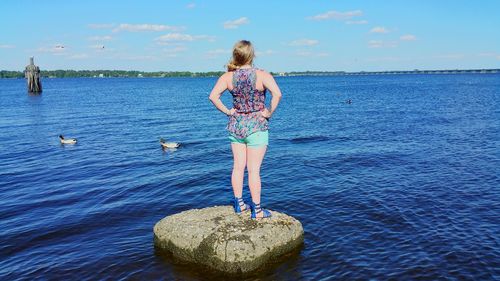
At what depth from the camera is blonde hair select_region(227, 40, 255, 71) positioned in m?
7.33

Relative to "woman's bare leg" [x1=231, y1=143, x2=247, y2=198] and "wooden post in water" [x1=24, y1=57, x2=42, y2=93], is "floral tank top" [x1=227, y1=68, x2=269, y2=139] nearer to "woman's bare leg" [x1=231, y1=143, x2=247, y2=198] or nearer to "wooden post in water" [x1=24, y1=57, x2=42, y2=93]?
"woman's bare leg" [x1=231, y1=143, x2=247, y2=198]

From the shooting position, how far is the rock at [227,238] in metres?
Answer: 7.85

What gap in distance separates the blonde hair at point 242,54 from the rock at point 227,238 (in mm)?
3259

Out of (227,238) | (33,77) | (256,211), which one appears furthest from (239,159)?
(33,77)

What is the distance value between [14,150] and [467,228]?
23.8 metres

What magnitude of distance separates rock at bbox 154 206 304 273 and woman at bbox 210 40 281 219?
65cm

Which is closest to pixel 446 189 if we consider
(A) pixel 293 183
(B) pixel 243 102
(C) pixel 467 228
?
(C) pixel 467 228

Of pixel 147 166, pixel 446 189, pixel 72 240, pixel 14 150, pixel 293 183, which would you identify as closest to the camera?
pixel 72 240

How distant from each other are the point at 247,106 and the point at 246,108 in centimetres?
4

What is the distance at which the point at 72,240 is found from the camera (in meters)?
9.95

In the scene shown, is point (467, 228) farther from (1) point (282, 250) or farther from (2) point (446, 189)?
(1) point (282, 250)

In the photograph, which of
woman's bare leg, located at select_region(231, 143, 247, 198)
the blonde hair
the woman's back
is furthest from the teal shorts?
the blonde hair

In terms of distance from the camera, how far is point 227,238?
798cm

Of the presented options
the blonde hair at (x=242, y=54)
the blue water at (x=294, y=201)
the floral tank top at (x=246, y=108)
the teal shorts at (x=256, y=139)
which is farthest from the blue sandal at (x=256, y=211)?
the blonde hair at (x=242, y=54)
